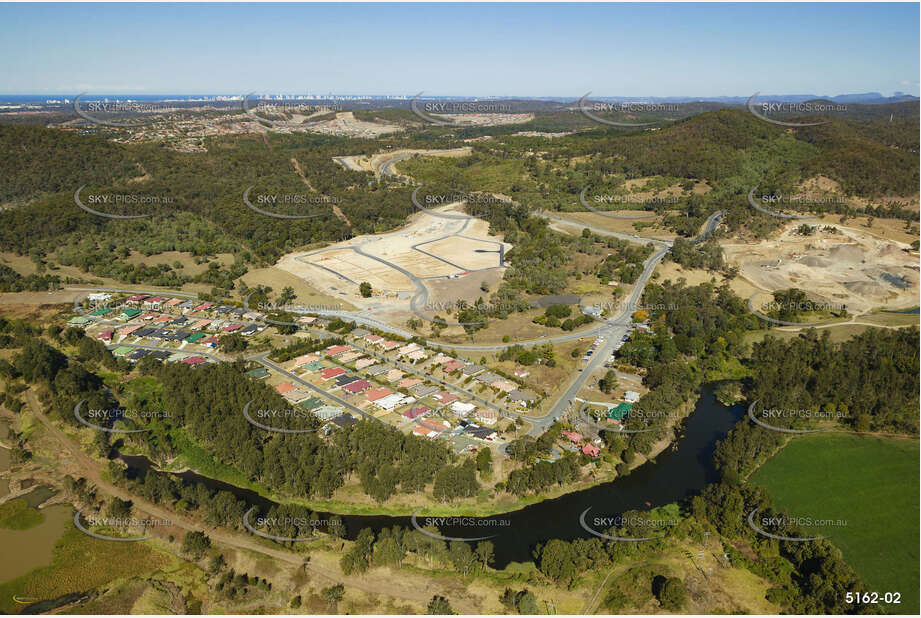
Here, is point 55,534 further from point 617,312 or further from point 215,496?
point 617,312

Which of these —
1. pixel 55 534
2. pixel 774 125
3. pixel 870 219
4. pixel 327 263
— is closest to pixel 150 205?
pixel 327 263

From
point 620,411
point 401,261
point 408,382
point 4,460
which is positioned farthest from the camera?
point 401,261

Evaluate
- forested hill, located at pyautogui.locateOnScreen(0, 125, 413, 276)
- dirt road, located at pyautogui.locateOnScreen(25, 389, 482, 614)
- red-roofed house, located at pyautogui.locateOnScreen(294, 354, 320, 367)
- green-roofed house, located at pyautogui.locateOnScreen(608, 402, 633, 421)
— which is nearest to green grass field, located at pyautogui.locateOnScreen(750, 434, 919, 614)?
green-roofed house, located at pyautogui.locateOnScreen(608, 402, 633, 421)

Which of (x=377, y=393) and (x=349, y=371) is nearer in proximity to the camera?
(x=377, y=393)

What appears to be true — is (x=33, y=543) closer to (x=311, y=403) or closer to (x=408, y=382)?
(x=311, y=403)

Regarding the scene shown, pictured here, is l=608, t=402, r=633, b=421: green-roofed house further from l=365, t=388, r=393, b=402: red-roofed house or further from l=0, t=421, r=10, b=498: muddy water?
l=0, t=421, r=10, b=498: muddy water

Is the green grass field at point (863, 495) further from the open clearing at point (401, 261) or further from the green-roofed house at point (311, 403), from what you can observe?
the open clearing at point (401, 261)

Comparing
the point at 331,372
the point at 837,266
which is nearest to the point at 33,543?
the point at 331,372
